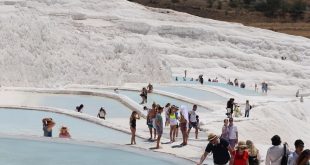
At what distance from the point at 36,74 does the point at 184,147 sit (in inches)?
434

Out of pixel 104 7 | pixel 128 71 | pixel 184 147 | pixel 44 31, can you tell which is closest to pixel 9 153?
pixel 184 147

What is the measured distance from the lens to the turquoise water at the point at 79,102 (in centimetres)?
1855

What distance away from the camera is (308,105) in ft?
88.3

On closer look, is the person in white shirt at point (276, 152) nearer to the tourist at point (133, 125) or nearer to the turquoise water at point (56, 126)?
the tourist at point (133, 125)

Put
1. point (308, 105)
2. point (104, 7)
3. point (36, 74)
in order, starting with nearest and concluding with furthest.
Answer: point (36, 74) < point (308, 105) < point (104, 7)

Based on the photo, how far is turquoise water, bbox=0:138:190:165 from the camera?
1009 centimetres

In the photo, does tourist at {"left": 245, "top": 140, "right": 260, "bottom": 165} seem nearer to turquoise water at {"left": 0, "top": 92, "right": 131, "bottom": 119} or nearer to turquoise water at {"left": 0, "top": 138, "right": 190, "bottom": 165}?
turquoise water at {"left": 0, "top": 138, "right": 190, "bottom": 165}

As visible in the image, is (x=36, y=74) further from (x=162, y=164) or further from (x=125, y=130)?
(x=162, y=164)

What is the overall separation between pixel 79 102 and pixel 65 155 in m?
8.75

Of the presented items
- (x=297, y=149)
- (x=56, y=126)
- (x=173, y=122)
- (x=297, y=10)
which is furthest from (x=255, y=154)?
(x=297, y=10)

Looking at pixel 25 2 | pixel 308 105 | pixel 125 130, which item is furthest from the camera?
pixel 25 2

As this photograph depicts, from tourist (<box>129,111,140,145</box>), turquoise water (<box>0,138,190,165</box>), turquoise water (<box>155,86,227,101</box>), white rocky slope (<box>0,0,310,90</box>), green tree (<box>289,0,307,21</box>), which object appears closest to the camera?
turquoise water (<box>0,138,190,165</box>)

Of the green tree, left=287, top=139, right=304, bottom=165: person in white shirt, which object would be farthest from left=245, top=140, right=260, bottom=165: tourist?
the green tree

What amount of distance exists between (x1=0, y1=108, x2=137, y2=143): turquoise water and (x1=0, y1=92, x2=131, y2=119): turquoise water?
2.70 metres
